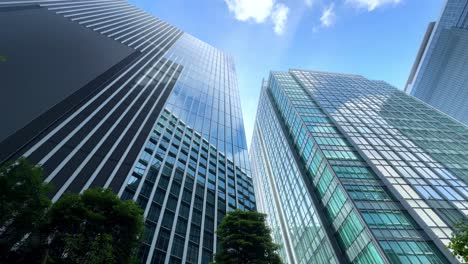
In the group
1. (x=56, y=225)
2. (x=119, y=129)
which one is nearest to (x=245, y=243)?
(x=56, y=225)

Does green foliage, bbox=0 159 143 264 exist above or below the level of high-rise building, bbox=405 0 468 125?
below

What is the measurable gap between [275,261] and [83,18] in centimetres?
6382

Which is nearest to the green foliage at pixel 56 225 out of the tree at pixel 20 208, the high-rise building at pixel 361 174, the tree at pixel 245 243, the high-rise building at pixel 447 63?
the tree at pixel 20 208

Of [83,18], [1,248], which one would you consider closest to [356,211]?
[1,248]

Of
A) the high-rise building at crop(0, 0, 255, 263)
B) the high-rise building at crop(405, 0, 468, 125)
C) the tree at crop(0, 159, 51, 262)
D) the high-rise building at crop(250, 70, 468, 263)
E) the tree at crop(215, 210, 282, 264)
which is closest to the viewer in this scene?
the tree at crop(0, 159, 51, 262)

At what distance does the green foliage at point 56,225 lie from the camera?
32.8ft

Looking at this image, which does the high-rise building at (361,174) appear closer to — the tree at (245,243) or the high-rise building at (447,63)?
the tree at (245,243)

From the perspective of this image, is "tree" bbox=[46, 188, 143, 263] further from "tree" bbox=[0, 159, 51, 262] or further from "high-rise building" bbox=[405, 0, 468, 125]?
"high-rise building" bbox=[405, 0, 468, 125]

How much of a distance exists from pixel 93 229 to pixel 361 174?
1306 inches

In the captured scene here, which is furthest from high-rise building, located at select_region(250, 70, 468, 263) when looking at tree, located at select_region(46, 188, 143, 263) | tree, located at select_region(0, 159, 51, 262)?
tree, located at select_region(0, 159, 51, 262)

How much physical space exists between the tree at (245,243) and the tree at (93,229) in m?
5.34

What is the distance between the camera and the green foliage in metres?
9.99

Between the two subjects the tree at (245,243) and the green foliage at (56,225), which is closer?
the green foliage at (56,225)

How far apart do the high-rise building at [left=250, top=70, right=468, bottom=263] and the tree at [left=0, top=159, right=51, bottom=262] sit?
26.5m
